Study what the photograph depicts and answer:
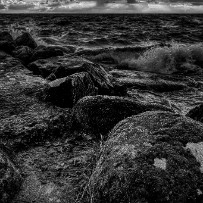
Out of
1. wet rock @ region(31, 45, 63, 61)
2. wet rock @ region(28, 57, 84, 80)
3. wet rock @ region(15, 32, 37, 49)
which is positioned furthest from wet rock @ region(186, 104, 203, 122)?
wet rock @ region(15, 32, 37, 49)

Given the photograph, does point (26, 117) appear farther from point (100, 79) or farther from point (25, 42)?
point (25, 42)

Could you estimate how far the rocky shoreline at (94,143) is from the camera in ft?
5.60

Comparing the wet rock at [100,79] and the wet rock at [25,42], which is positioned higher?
the wet rock at [100,79]

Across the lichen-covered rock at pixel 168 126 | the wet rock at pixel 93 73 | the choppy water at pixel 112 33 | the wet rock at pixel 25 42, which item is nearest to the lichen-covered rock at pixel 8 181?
the lichen-covered rock at pixel 168 126

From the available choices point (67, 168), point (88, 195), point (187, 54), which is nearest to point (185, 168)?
point (88, 195)

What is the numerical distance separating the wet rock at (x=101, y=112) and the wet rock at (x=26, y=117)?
26 centimetres

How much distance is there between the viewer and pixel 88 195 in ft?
6.68

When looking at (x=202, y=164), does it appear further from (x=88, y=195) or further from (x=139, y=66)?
(x=139, y=66)

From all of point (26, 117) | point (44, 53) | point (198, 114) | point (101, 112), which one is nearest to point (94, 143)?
point (101, 112)

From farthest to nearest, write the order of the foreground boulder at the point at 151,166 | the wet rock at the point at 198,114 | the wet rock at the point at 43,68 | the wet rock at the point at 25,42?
the wet rock at the point at 25,42 < the wet rock at the point at 43,68 < the wet rock at the point at 198,114 < the foreground boulder at the point at 151,166

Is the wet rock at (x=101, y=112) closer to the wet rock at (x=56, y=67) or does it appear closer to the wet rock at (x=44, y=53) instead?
the wet rock at (x=56, y=67)

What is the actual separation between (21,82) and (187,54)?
253 inches

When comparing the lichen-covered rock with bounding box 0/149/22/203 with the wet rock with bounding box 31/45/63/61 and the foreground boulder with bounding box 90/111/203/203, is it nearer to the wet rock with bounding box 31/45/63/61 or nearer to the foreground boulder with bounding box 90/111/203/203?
the foreground boulder with bounding box 90/111/203/203

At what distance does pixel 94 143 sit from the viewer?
2971 mm
